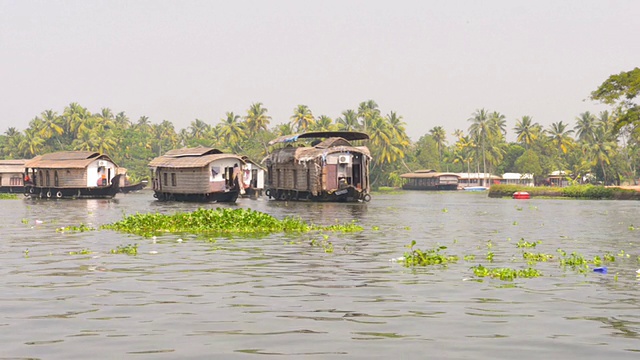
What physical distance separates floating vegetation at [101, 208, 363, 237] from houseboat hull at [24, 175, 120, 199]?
A: 44621 mm

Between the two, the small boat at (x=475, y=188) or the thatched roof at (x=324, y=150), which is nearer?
the thatched roof at (x=324, y=150)

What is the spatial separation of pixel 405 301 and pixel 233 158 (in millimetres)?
52277

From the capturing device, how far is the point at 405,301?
12.0 m

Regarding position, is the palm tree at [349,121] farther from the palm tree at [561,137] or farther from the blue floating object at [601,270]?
the blue floating object at [601,270]

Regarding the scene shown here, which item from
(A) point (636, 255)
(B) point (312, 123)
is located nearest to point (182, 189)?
(A) point (636, 255)

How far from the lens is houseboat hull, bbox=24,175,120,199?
235 feet

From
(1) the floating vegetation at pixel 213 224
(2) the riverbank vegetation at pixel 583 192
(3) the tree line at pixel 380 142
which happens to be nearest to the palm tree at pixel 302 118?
(3) the tree line at pixel 380 142

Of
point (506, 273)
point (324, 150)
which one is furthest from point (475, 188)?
point (506, 273)

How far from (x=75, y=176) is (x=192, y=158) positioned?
1377 cm

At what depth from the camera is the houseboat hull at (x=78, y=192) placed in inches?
2825

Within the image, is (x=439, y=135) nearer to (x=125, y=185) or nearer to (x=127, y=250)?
(x=125, y=185)

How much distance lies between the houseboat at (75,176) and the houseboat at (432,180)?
2800 inches

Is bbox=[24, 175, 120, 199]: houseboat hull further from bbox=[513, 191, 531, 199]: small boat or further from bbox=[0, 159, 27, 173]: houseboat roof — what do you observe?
bbox=[513, 191, 531, 199]: small boat

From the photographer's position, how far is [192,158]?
64750 mm
